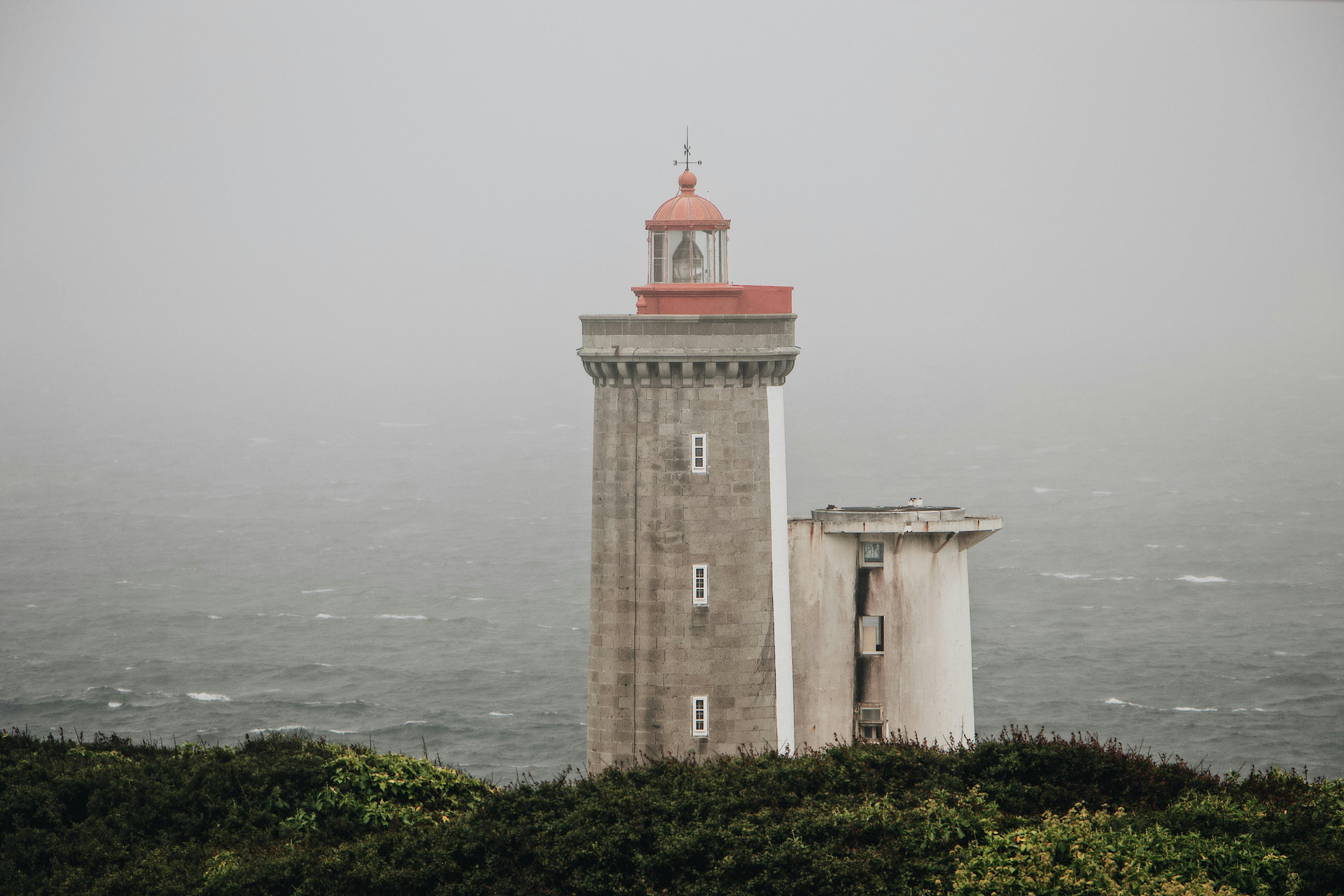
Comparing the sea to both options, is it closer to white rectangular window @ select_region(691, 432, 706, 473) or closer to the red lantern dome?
white rectangular window @ select_region(691, 432, 706, 473)

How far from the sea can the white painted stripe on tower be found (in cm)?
757

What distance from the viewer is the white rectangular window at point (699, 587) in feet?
83.1

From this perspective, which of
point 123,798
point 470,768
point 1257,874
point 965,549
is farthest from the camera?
Answer: point 470,768

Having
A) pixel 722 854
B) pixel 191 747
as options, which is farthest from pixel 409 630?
pixel 722 854

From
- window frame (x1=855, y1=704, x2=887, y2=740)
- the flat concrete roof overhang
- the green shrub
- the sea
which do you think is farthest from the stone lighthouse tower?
the sea

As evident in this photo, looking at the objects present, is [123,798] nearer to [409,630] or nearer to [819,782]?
[819,782]

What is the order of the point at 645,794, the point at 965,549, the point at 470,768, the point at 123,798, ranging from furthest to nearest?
the point at 470,768, the point at 965,549, the point at 123,798, the point at 645,794

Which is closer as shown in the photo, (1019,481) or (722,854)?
(722,854)

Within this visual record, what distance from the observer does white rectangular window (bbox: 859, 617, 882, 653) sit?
94.6 ft

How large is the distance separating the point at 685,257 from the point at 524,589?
61742 millimetres

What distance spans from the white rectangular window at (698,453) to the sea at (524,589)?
36.8 ft

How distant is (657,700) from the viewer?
25391 mm

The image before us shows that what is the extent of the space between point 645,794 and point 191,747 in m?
11.3

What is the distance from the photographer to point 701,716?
2544 centimetres
